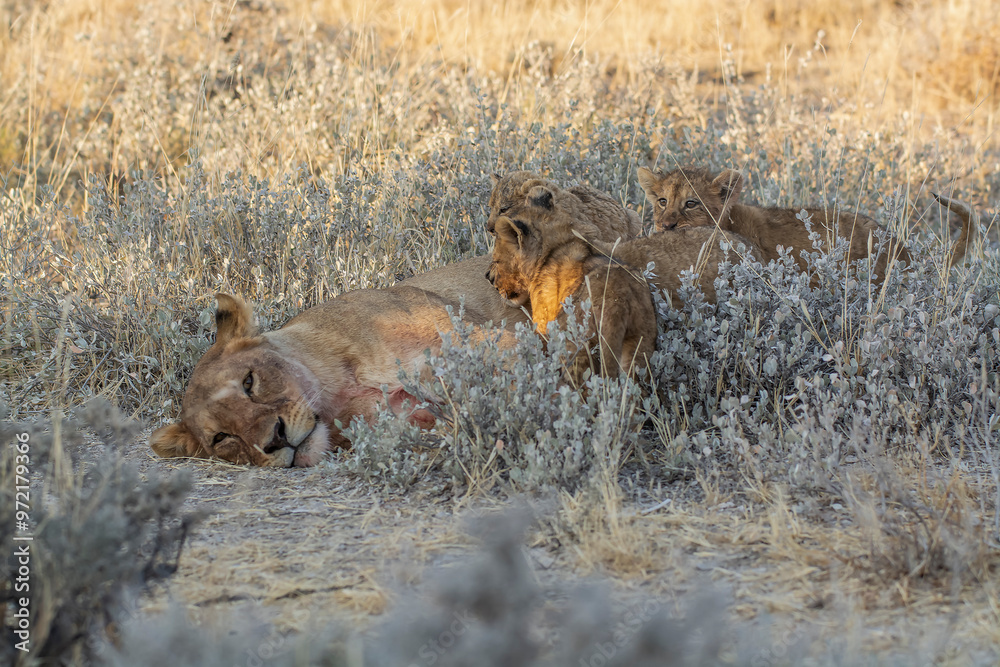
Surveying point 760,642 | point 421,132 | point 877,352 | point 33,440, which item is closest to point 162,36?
point 421,132

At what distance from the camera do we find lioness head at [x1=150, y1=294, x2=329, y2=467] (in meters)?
3.70

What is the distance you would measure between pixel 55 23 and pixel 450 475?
361 inches

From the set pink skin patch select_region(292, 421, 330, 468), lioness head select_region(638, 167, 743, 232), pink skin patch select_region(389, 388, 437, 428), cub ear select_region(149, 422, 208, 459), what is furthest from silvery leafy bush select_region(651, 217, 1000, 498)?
cub ear select_region(149, 422, 208, 459)

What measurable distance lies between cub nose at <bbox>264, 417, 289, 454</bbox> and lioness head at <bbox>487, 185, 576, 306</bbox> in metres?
1.15

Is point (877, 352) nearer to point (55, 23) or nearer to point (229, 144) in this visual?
point (229, 144)

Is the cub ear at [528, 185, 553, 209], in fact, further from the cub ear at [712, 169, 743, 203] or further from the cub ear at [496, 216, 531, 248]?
the cub ear at [712, 169, 743, 203]

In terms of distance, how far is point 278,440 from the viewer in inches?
146

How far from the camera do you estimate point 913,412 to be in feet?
11.8

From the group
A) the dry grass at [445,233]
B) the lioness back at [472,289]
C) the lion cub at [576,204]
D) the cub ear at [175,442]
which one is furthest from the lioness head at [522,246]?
the cub ear at [175,442]

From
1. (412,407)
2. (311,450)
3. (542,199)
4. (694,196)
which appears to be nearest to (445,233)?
(542,199)

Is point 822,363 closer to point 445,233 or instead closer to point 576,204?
point 576,204

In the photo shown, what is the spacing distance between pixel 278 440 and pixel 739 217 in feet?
9.02

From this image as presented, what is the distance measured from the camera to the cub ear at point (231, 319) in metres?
4.03

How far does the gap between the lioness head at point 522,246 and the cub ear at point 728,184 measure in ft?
4.35
